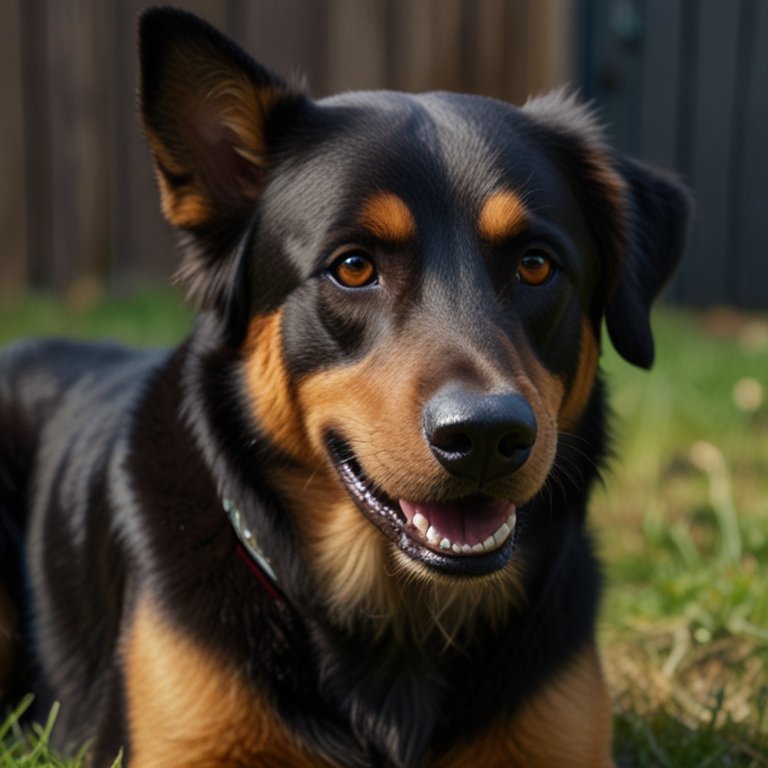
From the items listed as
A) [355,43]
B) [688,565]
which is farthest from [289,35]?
[688,565]

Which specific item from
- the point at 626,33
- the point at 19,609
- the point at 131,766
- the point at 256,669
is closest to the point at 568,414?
the point at 256,669

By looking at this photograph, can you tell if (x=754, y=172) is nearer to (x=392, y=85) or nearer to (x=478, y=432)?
(x=392, y=85)

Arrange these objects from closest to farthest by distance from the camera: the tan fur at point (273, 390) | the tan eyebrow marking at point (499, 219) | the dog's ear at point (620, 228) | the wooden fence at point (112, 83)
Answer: the tan eyebrow marking at point (499, 219) → the tan fur at point (273, 390) → the dog's ear at point (620, 228) → the wooden fence at point (112, 83)

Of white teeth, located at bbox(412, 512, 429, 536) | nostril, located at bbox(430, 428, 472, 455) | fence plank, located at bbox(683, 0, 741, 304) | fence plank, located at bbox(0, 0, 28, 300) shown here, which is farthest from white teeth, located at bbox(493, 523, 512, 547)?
fence plank, located at bbox(683, 0, 741, 304)

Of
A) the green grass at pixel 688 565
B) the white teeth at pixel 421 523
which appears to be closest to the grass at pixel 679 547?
the green grass at pixel 688 565

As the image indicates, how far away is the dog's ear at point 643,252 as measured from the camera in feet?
10.1

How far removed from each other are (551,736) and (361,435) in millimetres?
800

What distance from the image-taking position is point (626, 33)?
416 inches

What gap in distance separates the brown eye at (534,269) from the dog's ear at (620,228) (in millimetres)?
305

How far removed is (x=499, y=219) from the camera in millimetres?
2729

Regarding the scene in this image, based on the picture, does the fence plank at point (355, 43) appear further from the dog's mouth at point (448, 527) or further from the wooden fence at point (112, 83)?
the dog's mouth at point (448, 527)

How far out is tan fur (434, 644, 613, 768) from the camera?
2.80 meters

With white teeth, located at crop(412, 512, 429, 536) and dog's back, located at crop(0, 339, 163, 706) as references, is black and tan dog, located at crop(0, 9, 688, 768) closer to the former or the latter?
white teeth, located at crop(412, 512, 429, 536)

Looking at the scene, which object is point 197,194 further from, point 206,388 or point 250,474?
point 250,474
